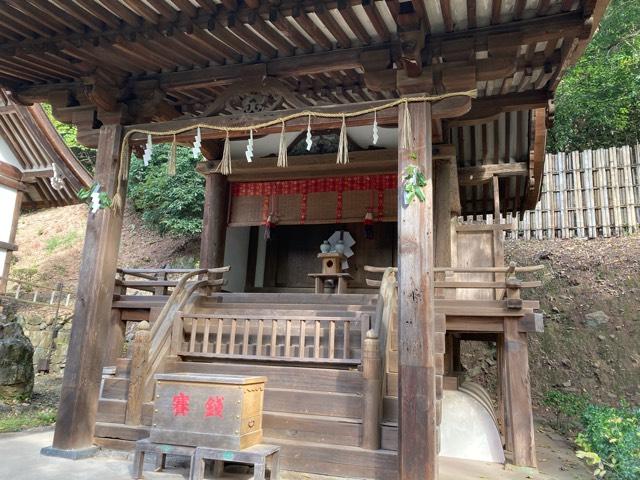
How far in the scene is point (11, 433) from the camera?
242 inches

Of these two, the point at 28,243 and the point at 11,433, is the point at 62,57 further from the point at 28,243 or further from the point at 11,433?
the point at 28,243

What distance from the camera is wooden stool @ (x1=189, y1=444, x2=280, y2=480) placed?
3.79m

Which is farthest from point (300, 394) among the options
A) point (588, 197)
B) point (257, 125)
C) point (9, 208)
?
point (588, 197)

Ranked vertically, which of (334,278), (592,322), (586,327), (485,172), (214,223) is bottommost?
(586,327)

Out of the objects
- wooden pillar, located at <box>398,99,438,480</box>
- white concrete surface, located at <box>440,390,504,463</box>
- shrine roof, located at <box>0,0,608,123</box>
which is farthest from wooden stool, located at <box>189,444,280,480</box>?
shrine roof, located at <box>0,0,608,123</box>

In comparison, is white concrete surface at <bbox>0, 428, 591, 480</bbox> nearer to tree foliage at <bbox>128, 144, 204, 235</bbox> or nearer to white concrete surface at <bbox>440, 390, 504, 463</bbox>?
white concrete surface at <bbox>440, 390, 504, 463</bbox>

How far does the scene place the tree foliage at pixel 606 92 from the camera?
16.7m

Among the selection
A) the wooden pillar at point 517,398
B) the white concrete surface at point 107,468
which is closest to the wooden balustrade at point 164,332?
the white concrete surface at point 107,468

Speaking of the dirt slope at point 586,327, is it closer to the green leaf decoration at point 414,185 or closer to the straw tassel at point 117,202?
the green leaf decoration at point 414,185

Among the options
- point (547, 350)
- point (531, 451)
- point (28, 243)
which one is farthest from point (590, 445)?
point (28, 243)

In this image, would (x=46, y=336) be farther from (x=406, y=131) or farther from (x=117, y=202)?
(x=406, y=131)

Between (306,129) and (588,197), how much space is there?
1456 centimetres

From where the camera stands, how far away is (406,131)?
4.77m

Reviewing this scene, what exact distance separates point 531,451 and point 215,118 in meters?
5.98
